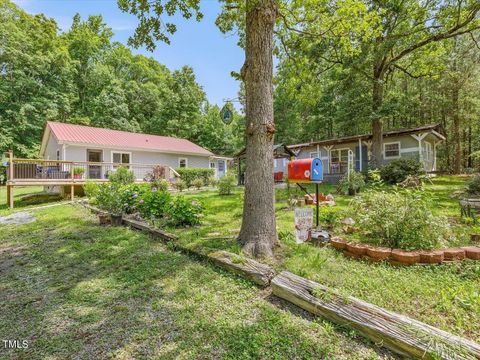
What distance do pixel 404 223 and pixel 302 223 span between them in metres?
1.39

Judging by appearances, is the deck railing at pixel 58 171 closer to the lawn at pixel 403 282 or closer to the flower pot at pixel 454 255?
the lawn at pixel 403 282

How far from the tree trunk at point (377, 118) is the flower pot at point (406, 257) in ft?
39.1

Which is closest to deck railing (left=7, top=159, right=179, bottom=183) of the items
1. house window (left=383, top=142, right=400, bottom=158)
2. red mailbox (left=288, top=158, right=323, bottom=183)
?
red mailbox (left=288, top=158, right=323, bottom=183)

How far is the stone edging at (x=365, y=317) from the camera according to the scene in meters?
1.68

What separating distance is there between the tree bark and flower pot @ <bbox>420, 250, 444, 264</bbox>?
1183 cm

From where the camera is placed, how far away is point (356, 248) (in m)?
3.44

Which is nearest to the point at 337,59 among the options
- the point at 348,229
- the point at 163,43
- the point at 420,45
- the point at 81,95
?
the point at 420,45

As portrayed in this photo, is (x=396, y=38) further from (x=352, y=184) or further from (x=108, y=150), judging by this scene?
(x=108, y=150)

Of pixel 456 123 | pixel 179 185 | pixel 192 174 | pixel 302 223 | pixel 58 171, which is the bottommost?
pixel 302 223

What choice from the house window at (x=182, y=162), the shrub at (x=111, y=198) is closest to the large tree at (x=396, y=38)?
the shrub at (x=111, y=198)

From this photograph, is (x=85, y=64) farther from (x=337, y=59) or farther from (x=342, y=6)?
(x=342, y=6)

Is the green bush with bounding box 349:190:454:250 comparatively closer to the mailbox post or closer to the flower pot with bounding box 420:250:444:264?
the flower pot with bounding box 420:250:444:264

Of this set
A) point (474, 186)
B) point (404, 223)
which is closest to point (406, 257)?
point (404, 223)

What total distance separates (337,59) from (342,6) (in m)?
6.89
